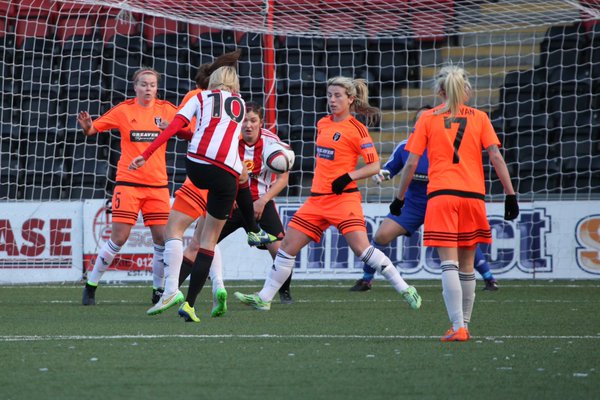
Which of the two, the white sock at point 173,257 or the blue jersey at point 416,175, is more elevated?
the blue jersey at point 416,175

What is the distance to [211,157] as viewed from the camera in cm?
720

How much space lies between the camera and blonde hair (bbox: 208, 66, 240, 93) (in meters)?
7.45

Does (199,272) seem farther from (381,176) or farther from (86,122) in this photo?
(381,176)

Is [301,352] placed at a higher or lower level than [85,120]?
lower

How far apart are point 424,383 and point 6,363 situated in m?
2.05

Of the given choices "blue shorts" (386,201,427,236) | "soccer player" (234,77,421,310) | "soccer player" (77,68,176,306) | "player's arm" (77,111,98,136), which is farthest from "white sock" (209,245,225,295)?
"blue shorts" (386,201,427,236)

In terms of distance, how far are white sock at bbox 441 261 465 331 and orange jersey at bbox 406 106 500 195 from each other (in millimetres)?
459

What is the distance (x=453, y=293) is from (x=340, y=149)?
254 centimetres

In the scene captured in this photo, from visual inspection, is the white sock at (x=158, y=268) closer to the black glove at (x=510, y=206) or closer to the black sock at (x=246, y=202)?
the black sock at (x=246, y=202)

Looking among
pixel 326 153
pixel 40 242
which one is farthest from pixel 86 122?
pixel 40 242

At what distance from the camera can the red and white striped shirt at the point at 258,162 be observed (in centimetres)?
926

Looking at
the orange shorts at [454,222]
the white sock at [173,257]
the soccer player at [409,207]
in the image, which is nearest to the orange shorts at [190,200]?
the white sock at [173,257]

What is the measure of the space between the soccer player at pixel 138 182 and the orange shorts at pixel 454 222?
11.9ft

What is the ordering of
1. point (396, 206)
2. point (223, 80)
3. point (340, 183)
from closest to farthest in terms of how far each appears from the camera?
A: point (396, 206), point (223, 80), point (340, 183)
